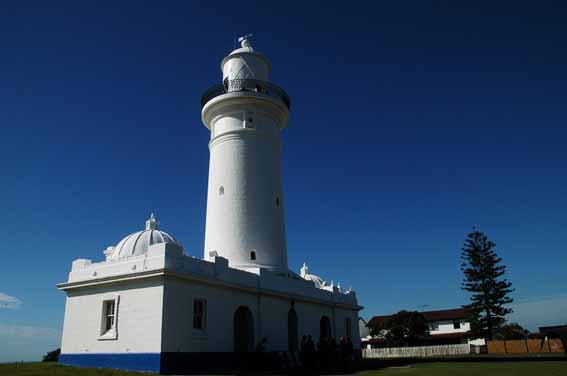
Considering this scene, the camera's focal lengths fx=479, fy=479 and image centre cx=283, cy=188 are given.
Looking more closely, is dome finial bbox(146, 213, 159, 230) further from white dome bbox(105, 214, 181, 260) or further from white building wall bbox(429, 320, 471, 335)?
white building wall bbox(429, 320, 471, 335)

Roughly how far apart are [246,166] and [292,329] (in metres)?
7.54

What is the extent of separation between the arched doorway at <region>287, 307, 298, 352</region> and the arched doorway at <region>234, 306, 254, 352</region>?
7.72 ft

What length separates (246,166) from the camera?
2177 cm

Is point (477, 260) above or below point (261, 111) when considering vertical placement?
below

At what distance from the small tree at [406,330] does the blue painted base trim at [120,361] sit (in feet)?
111

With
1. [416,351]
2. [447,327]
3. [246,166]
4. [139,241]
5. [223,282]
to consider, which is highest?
[246,166]

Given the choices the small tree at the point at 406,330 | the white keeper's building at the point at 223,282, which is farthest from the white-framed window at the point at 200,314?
the small tree at the point at 406,330

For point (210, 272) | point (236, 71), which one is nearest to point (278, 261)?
point (210, 272)

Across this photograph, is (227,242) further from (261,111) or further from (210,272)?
(261,111)

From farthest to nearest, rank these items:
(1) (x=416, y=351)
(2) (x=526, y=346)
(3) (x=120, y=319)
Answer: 1. (2) (x=526, y=346)
2. (1) (x=416, y=351)
3. (3) (x=120, y=319)

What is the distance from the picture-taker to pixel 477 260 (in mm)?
44500

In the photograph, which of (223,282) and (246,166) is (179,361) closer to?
(223,282)

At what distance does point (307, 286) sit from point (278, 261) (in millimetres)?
2054

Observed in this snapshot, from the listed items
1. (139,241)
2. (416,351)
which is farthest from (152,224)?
(416,351)
